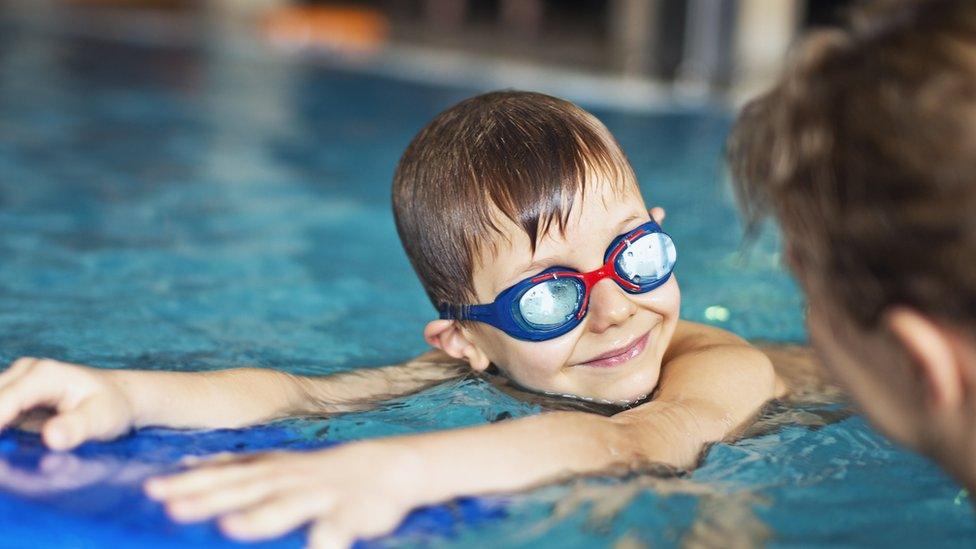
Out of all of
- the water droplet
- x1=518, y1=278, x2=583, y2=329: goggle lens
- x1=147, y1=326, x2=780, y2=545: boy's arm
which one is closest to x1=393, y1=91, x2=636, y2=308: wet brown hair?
→ x1=518, y1=278, x2=583, y2=329: goggle lens

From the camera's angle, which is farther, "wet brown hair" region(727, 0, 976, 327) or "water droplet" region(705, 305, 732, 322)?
"water droplet" region(705, 305, 732, 322)

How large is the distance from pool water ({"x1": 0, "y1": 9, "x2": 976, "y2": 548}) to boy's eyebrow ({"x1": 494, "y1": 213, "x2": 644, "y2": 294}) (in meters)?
0.30

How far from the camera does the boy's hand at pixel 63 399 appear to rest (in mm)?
2031

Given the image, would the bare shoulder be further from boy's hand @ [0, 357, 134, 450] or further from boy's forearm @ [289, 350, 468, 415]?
boy's hand @ [0, 357, 134, 450]

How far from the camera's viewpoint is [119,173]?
5.89m

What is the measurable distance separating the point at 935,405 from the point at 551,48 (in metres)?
10.8

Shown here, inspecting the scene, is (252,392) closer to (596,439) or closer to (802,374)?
(596,439)

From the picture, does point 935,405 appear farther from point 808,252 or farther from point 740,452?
point 740,452

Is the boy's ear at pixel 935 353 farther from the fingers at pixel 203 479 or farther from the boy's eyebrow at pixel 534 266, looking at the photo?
the boy's eyebrow at pixel 534 266

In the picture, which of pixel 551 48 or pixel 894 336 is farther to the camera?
pixel 551 48

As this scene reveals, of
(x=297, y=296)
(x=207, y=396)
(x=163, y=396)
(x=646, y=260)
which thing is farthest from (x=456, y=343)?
(x=297, y=296)

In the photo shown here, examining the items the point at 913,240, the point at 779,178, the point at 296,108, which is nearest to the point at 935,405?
the point at 913,240

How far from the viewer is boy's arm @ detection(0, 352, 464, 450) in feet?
6.71

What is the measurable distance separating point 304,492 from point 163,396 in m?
0.65
